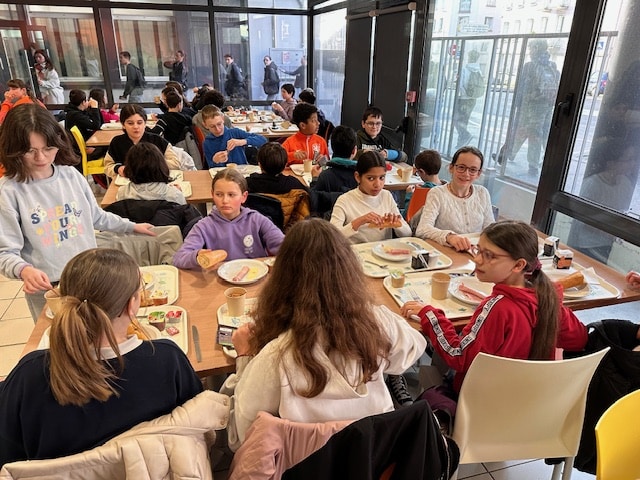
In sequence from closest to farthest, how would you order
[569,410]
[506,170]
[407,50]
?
1. [569,410]
2. [506,170]
3. [407,50]

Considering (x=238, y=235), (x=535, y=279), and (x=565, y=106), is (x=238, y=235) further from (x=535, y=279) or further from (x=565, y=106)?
(x=565, y=106)

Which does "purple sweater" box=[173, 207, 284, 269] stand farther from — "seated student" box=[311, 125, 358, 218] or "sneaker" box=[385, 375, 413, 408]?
"sneaker" box=[385, 375, 413, 408]

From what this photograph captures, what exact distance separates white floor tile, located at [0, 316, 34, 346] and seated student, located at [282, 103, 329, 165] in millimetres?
2466

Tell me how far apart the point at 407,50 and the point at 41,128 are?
4489 millimetres

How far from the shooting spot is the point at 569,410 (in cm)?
151

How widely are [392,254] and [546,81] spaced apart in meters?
2.41

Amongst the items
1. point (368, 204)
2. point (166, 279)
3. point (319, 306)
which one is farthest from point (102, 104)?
point (319, 306)

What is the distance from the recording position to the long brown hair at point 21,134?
70.1 inches

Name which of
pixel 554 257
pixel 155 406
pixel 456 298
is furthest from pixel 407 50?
pixel 155 406

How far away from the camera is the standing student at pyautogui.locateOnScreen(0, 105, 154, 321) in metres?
1.78

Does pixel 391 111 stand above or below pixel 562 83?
below

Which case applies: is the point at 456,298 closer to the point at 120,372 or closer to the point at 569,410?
the point at 569,410

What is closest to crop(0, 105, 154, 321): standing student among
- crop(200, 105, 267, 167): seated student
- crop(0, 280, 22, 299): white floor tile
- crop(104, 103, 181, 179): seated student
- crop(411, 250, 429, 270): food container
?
crop(411, 250, 429, 270): food container

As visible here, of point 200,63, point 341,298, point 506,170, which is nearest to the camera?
point 341,298
